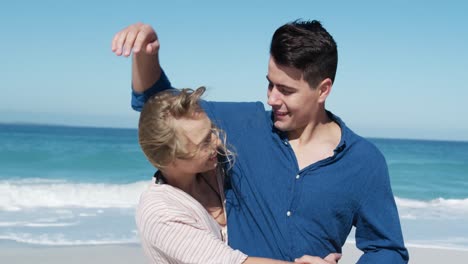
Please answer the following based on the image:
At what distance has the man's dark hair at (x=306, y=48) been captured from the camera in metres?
2.63

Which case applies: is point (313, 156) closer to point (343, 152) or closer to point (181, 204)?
point (343, 152)

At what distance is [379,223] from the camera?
2.60 m

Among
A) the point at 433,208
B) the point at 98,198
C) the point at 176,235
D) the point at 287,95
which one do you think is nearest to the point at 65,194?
the point at 98,198

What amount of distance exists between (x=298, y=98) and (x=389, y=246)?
0.64 meters

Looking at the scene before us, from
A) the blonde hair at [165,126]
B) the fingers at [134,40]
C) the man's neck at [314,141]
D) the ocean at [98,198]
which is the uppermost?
the fingers at [134,40]

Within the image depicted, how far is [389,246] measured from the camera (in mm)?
2615

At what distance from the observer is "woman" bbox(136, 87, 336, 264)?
2.27m

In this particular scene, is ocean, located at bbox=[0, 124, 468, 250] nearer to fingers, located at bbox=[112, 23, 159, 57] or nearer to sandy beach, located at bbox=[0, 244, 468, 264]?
sandy beach, located at bbox=[0, 244, 468, 264]

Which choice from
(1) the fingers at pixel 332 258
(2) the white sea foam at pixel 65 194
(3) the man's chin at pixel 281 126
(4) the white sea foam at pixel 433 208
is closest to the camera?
(1) the fingers at pixel 332 258

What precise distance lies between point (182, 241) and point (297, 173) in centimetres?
56

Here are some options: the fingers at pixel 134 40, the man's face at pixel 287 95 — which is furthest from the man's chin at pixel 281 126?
the fingers at pixel 134 40

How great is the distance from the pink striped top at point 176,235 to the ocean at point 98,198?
218 inches

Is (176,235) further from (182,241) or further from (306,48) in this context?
(306,48)

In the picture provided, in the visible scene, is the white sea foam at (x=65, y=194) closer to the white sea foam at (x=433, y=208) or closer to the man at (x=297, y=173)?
the white sea foam at (x=433, y=208)
